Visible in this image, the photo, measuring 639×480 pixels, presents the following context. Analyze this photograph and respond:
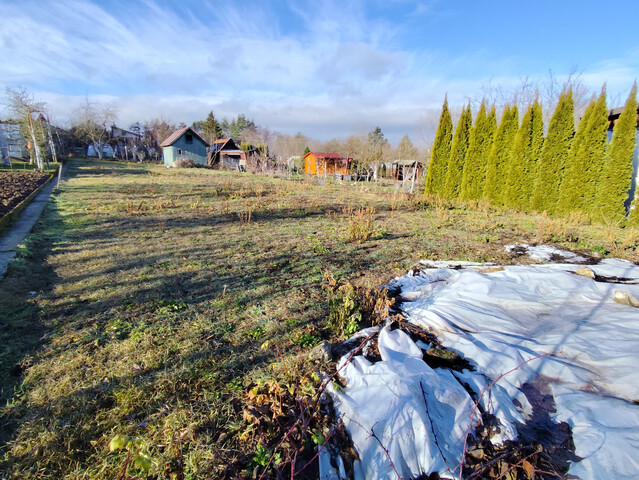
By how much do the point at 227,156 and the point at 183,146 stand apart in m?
5.09

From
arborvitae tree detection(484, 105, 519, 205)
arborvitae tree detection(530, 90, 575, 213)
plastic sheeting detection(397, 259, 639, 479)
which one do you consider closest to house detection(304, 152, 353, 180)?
arborvitae tree detection(484, 105, 519, 205)

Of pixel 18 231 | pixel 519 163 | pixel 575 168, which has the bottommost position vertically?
pixel 18 231

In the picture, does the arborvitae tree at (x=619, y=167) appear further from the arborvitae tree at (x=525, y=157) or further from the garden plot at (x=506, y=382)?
the garden plot at (x=506, y=382)

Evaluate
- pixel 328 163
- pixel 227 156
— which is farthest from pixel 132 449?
pixel 227 156

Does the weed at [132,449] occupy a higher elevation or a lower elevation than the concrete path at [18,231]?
higher

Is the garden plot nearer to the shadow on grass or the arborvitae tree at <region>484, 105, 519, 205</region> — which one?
the shadow on grass

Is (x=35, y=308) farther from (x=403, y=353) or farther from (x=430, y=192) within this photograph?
(x=430, y=192)

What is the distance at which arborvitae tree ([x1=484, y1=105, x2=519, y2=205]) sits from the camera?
11477 mm

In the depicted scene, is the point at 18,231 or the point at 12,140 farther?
the point at 12,140

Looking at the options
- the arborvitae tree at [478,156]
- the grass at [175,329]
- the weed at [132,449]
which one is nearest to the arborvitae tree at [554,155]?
the arborvitae tree at [478,156]

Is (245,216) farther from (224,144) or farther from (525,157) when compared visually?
(224,144)

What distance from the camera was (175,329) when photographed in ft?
9.96

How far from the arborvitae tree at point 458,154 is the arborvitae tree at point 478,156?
0.26 metres

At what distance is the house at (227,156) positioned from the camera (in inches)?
1323
